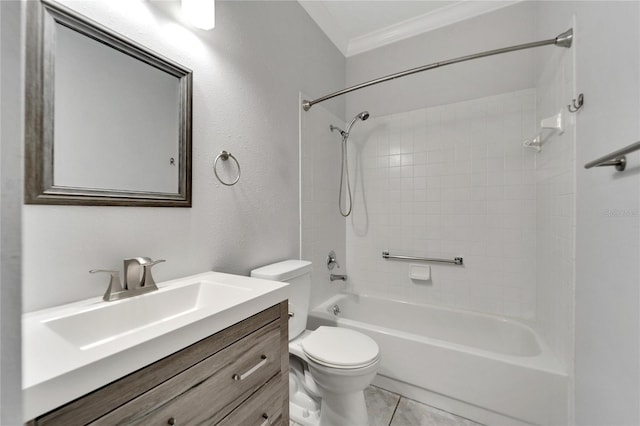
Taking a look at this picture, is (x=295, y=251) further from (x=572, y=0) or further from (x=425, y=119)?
(x=572, y=0)

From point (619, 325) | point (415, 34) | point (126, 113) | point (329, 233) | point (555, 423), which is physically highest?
point (415, 34)

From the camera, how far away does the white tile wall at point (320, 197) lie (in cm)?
199

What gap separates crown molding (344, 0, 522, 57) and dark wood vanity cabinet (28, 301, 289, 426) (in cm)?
220

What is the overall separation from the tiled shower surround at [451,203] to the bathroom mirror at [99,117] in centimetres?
175

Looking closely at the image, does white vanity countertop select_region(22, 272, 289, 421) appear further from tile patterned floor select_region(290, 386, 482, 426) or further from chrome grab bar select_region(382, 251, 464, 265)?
chrome grab bar select_region(382, 251, 464, 265)

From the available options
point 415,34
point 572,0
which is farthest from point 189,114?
point 415,34

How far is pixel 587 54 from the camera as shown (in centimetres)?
115

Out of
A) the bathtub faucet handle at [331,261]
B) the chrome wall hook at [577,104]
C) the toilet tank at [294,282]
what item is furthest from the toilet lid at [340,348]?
the chrome wall hook at [577,104]

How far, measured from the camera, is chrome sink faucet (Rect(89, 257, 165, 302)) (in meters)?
0.89

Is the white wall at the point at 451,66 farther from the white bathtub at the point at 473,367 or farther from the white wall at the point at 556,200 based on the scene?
the white bathtub at the point at 473,367

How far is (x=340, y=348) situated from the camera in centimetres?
139

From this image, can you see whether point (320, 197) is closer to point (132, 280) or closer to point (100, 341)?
point (132, 280)

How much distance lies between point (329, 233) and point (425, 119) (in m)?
1.27

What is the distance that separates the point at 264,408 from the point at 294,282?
0.67m
